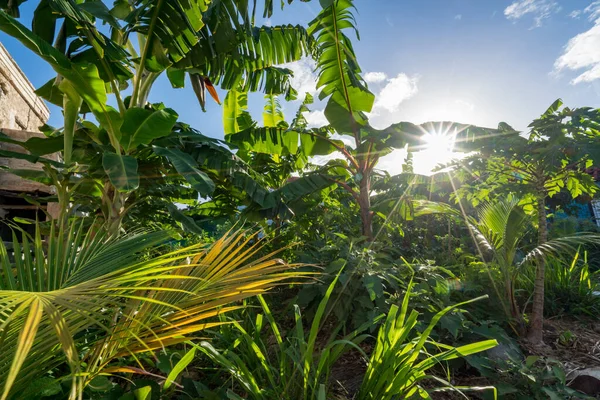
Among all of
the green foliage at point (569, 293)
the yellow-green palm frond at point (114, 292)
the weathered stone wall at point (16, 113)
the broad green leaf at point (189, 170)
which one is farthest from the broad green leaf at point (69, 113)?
the green foliage at point (569, 293)

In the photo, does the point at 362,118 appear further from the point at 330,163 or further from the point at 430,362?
the point at 430,362

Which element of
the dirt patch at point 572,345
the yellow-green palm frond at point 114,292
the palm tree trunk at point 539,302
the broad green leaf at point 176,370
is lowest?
the dirt patch at point 572,345

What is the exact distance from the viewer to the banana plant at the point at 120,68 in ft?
8.01

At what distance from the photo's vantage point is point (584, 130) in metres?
2.24

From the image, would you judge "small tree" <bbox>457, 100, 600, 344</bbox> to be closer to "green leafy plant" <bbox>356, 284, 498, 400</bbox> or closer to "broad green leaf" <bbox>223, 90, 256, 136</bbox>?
"green leafy plant" <bbox>356, 284, 498, 400</bbox>

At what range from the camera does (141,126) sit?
262 centimetres

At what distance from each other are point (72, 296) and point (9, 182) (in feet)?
20.5

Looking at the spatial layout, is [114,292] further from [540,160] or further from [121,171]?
[540,160]

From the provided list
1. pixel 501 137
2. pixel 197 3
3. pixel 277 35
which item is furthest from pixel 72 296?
pixel 277 35

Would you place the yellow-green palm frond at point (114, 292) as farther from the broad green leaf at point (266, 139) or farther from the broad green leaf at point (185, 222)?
the broad green leaf at point (266, 139)

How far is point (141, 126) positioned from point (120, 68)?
921 mm

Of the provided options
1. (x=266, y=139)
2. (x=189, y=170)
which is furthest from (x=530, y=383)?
(x=266, y=139)

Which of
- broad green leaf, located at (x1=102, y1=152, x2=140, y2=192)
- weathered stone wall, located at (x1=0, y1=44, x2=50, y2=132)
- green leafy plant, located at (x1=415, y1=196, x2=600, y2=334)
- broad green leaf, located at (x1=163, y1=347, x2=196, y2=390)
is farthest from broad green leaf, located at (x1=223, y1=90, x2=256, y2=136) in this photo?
broad green leaf, located at (x1=163, y1=347, x2=196, y2=390)

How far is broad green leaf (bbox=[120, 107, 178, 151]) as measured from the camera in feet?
8.57
